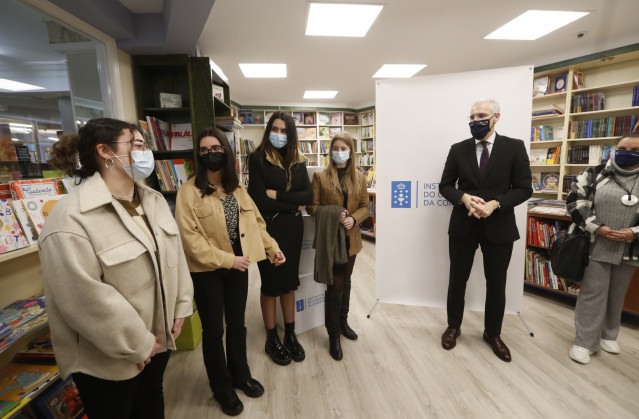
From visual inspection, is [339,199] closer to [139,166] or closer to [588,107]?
[139,166]

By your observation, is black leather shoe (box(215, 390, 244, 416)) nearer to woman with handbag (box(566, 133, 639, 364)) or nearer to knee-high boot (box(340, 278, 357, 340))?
knee-high boot (box(340, 278, 357, 340))

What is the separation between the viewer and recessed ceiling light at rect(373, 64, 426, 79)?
4.58m

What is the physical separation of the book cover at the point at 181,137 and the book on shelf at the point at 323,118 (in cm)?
487

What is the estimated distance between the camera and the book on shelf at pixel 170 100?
271 cm

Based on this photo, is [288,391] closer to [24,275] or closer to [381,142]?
[24,275]

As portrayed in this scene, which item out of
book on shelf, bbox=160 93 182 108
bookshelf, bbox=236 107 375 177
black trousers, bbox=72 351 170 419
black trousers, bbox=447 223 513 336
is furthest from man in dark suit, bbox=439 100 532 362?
bookshelf, bbox=236 107 375 177

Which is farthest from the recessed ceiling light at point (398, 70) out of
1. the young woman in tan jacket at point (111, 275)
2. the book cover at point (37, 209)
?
the book cover at point (37, 209)

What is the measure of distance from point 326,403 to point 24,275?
1.74 meters

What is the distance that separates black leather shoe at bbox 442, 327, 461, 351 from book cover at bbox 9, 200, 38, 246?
8.33 feet

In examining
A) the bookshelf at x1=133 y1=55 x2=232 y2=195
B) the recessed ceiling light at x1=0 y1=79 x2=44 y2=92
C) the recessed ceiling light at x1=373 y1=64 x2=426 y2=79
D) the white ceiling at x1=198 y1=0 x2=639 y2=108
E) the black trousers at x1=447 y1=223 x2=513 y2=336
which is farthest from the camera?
the recessed ceiling light at x1=373 y1=64 x2=426 y2=79

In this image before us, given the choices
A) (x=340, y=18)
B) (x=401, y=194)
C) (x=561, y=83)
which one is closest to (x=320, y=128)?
(x=340, y=18)

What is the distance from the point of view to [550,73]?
4273mm

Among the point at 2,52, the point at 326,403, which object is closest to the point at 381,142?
the point at 326,403

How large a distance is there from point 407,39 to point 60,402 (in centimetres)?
434
